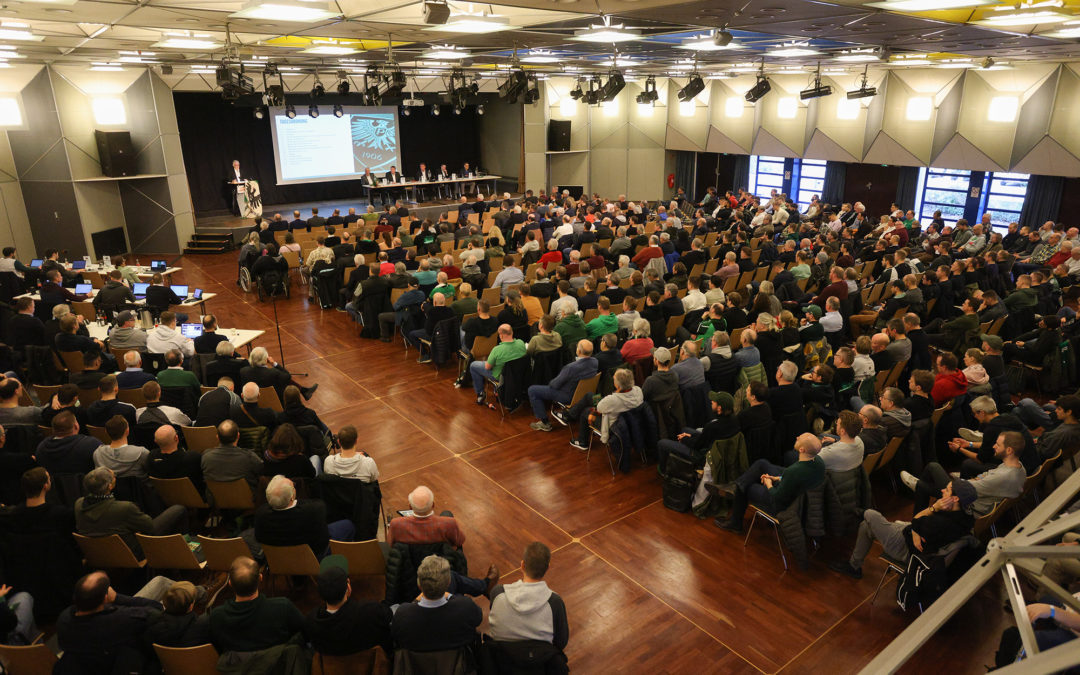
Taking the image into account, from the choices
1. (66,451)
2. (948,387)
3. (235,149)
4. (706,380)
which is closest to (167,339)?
(66,451)

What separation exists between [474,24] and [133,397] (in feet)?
18.0

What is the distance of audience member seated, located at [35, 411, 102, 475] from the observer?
4770 mm

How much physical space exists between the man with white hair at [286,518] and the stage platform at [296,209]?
14156 mm

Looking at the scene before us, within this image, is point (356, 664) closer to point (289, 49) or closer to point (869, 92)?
point (289, 49)

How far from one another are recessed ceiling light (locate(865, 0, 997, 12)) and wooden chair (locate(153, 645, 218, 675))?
22.5ft

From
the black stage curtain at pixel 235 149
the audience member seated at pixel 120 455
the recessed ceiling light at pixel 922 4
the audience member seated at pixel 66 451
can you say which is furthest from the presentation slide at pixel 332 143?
the recessed ceiling light at pixel 922 4

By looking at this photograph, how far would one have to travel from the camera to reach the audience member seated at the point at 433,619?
3293 mm

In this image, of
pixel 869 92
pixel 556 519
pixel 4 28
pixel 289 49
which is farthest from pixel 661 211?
pixel 4 28

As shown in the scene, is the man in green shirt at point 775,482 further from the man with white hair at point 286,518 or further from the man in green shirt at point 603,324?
the man with white hair at point 286,518

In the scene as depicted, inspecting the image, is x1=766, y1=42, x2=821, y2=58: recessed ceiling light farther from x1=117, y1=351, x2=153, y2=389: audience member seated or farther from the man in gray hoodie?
x1=117, y1=351, x2=153, y2=389: audience member seated

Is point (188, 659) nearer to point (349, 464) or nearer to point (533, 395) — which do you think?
point (349, 464)

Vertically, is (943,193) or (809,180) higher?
(809,180)

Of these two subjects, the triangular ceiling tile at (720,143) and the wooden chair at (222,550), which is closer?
the wooden chair at (222,550)

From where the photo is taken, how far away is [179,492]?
16.1 feet
